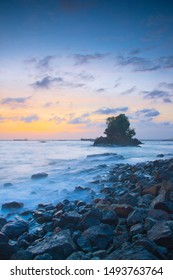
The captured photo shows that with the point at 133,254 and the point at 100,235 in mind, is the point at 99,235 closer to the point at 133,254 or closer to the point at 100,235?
the point at 100,235

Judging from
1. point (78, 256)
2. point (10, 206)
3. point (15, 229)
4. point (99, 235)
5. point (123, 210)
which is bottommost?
point (10, 206)

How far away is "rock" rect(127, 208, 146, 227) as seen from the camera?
396 centimetres

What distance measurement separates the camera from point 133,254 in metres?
2.70

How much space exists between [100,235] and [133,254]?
3.10ft

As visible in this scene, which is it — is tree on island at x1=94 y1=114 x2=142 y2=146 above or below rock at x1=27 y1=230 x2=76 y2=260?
above

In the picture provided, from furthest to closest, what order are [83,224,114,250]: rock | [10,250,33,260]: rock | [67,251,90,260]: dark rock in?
[83,224,114,250]: rock < [10,250,33,260]: rock < [67,251,90,260]: dark rock

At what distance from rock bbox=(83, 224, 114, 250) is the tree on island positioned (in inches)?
2024

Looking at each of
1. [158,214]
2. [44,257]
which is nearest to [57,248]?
[44,257]

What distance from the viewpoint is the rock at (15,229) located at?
415 centimetres

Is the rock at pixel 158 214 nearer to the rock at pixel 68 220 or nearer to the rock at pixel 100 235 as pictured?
the rock at pixel 100 235

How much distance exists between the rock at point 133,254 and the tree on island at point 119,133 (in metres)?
52.4

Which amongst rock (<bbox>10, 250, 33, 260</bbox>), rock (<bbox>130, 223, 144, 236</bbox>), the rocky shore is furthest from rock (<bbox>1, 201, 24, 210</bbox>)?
rock (<bbox>130, 223, 144, 236</bbox>)

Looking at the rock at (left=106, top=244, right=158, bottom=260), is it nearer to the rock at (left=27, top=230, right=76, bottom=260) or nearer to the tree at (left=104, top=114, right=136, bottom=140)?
the rock at (left=27, top=230, right=76, bottom=260)
